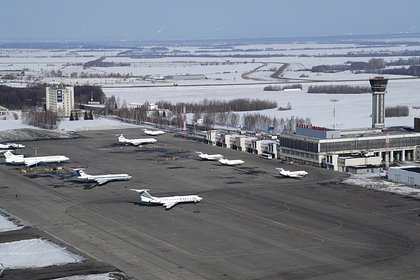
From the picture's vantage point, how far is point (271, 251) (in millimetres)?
41062

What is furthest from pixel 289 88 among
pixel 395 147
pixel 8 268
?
pixel 8 268

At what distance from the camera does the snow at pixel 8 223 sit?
46656 millimetres

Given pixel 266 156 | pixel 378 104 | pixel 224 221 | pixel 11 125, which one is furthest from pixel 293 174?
pixel 11 125

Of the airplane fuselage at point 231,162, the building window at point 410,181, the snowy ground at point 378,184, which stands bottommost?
the snowy ground at point 378,184

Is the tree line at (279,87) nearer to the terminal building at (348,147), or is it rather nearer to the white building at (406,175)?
the terminal building at (348,147)

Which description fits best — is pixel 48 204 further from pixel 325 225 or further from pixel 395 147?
pixel 395 147

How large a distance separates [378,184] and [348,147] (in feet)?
37.2

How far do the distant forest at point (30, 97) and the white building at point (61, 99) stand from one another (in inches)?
272

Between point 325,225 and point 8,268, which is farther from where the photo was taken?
point 325,225

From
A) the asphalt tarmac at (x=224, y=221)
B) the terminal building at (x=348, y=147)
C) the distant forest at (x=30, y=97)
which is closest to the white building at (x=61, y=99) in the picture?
the distant forest at (x=30, y=97)

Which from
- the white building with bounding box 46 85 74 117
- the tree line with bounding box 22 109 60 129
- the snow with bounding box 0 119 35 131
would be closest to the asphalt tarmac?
the snow with bounding box 0 119 35 131

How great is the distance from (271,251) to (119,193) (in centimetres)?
1912

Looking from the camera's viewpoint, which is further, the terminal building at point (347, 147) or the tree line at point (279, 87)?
the tree line at point (279, 87)

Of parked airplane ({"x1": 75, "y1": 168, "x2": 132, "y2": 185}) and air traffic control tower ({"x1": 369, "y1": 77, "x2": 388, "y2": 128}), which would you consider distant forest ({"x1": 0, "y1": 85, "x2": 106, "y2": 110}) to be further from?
parked airplane ({"x1": 75, "y1": 168, "x2": 132, "y2": 185})
